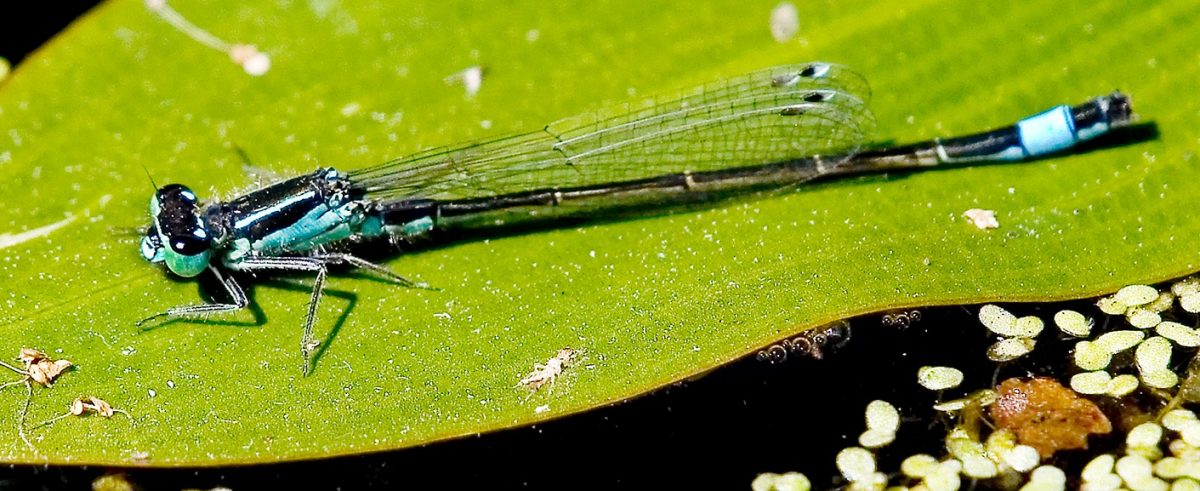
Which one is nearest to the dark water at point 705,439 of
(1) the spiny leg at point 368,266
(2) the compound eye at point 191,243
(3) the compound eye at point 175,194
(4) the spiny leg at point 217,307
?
(4) the spiny leg at point 217,307

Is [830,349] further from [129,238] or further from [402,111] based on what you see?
[129,238]

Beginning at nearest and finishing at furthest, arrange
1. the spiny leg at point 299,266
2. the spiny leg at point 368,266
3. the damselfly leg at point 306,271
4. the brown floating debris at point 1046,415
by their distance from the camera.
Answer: the brown floating debris at point 1046,415
the damselfly leg at point 306,271
the spiny leg at point 299,266
the spiny leg at point 368,266

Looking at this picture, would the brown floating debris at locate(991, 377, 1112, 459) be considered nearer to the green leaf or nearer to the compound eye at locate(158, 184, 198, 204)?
the green leaf

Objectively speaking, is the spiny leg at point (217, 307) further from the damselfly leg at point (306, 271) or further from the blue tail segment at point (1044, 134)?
the blue tail segment at point (1044, 134)

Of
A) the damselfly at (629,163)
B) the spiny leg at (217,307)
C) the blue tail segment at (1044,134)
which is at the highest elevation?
the blue tail segment at (1044,134)

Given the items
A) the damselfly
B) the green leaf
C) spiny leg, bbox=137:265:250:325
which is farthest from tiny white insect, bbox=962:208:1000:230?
spiny leg, bbox=137:265:250:325

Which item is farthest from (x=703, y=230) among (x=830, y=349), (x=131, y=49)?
(x=131, y=49)

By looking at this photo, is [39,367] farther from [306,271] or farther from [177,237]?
[306,271]
